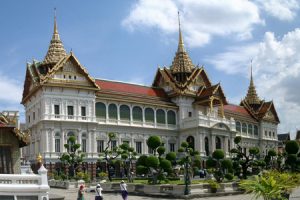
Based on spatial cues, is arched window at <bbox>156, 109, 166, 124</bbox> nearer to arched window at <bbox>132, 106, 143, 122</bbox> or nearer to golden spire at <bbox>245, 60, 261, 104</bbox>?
arched window at <bbox>132, 106, 143, 122</bbox>

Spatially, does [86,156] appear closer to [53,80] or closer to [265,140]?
[53,80]

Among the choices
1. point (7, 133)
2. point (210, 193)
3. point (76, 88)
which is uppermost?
point (76, 88)

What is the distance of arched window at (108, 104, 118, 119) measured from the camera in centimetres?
6106

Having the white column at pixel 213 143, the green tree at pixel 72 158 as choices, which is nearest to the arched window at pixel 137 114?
the white column at pixel 213 143

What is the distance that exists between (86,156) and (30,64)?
12.9m

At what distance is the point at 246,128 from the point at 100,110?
32.2 metres

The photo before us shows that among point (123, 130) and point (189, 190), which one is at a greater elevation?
point (123, 130)

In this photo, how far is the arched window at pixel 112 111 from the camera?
200ft

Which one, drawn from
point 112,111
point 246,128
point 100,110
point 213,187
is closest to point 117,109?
point 112,111

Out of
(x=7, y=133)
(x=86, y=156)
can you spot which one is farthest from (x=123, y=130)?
(x=7, y=133)

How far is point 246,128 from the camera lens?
84062 millimetres

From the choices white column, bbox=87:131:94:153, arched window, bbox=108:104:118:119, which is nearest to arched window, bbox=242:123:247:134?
arched window, bbox=108:104:118:119

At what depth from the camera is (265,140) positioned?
3467 inches

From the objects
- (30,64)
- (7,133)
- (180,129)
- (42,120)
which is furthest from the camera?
(180,129)
